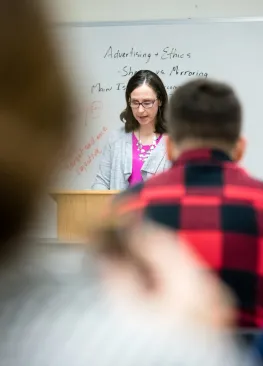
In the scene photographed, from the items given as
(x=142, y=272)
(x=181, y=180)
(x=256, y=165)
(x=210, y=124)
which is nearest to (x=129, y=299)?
(x=142, y=272)

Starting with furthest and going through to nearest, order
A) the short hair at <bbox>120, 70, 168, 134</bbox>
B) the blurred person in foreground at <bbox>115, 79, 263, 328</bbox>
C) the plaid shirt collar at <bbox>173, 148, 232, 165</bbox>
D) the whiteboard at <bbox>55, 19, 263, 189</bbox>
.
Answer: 1. the whiteboard at <bbox>55, 19, 263, 189</bbox>
2. the short hair at <bbox>120, 70, 168, 134</bbox>
3. the plaid shirt collar at <bbox>173, 148, 232, 165</bbox>
4. the blurred person in foreground at <bbox>115, 79, 263, 328</bbox>

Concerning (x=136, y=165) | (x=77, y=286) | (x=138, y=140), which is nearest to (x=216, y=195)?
(x=77, y=286)

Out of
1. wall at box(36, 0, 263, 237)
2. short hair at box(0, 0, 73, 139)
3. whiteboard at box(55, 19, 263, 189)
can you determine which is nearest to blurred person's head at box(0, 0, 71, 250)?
short hair at box(0, 0, 73, 139)

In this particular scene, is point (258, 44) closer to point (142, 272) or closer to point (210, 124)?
point (210, 124)

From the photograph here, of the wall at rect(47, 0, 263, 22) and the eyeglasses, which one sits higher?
the wall at rect(47, 0, 263, 22)

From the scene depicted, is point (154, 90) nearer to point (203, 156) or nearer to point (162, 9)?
point (162, 9)

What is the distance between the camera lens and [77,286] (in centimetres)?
32

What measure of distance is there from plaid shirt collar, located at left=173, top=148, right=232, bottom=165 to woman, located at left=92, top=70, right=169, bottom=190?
142 centimetres

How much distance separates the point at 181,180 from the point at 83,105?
818 mm

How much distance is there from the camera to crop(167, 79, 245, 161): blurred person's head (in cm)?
120

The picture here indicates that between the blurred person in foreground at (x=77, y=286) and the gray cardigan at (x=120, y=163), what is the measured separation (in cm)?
222

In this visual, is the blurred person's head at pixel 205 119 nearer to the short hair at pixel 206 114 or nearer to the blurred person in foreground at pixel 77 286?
the short hair at pixel 206 114

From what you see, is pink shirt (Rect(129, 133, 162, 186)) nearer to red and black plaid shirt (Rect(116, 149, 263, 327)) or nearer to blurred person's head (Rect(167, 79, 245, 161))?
blurred person's head (Rect(167, 79, 245, 161))

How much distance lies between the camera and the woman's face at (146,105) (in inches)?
110
